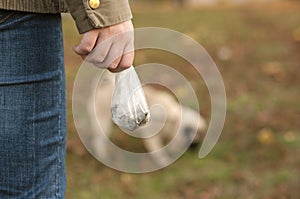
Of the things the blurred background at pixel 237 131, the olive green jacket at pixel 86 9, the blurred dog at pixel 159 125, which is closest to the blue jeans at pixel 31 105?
the olive green jacket at pixel 86 9

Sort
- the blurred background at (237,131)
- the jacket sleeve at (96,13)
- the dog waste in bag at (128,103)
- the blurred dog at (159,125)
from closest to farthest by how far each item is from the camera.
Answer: the jacket sleeve at (96,13), the dog waste in bag at (128,103), the blurred background at (237,131), the blurred dog at (159,125)

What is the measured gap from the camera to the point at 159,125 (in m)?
4.02

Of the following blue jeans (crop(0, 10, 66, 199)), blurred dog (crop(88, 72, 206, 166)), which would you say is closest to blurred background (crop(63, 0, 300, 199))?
blurred dog (crop(88, 72, 206, 166))

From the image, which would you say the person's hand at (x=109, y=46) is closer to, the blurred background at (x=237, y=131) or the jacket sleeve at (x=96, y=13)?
the jacket sleeve at (x=96, y=13)

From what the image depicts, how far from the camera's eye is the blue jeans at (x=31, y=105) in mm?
1483

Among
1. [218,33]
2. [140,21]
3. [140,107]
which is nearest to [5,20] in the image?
[140,107]

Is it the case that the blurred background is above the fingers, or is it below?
below

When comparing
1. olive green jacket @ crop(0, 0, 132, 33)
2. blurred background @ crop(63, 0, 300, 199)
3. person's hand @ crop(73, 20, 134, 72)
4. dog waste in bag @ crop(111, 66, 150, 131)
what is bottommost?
blurred background @ crop(63, 0, 300, 199)

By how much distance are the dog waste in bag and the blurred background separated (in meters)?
2.10

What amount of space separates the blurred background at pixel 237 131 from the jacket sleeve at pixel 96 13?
225 centimetres

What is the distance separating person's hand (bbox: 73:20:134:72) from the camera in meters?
1.46

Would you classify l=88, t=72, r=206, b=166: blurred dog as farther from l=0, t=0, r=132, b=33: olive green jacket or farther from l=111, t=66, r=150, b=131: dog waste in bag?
l=0, t=0, r=132, b=33: olive green jacket

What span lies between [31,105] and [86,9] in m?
0.26

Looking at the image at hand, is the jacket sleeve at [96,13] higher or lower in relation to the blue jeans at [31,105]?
higher
